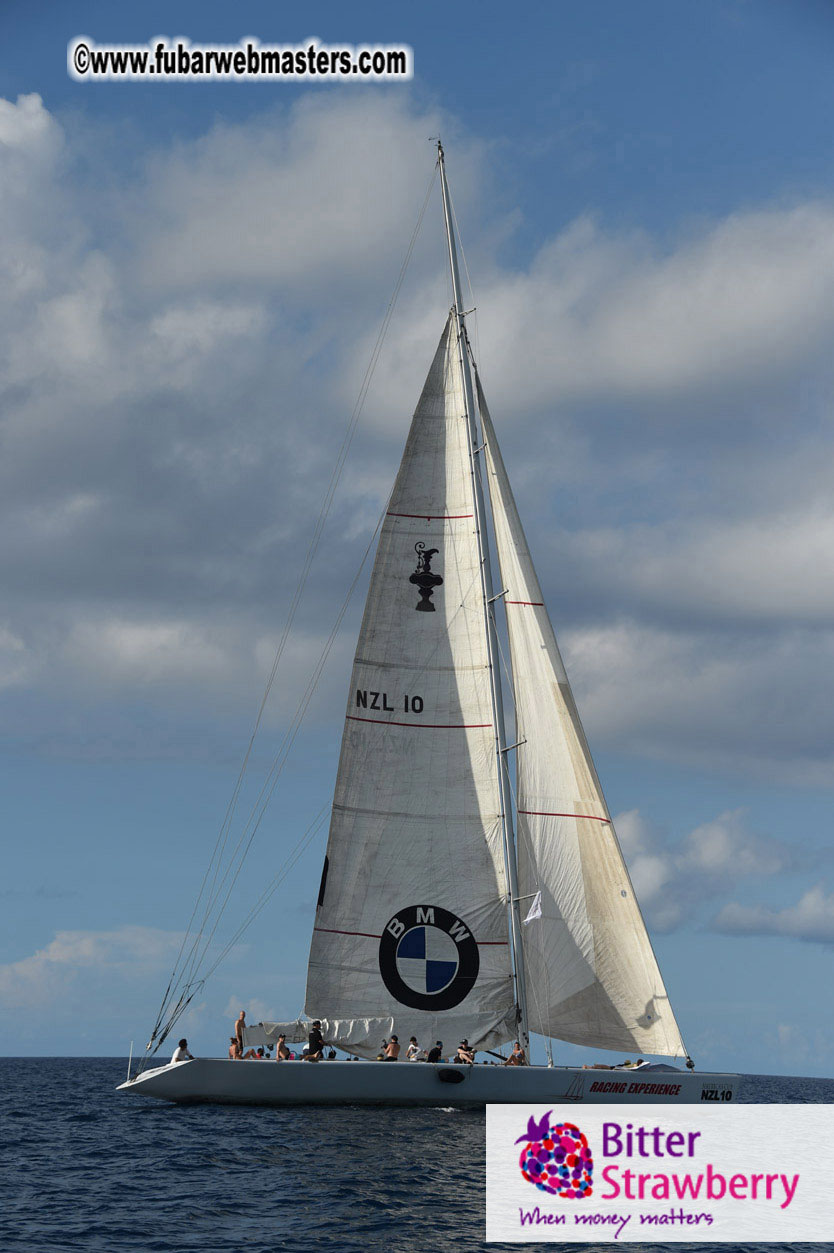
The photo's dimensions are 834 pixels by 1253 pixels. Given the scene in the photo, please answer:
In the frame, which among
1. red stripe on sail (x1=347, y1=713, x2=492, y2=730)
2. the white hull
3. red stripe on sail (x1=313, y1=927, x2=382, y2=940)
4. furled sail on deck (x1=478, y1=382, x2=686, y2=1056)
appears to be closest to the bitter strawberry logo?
the white hull

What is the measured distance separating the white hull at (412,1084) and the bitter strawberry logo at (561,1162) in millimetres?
4657

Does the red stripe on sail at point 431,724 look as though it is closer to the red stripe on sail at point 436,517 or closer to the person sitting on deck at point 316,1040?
the red stripe on sail at point 436,517

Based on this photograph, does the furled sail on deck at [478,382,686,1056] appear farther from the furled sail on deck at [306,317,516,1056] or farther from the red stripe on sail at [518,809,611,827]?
the furled sail on deck at [306,317,516,1056]

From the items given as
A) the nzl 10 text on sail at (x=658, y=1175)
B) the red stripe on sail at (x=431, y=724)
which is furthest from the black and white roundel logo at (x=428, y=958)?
the nzl 10 text on sail at (x=658, y=1175)

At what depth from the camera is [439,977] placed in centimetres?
2702

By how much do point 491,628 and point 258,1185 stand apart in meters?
13.1

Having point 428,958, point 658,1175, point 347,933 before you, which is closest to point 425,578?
point 347,933

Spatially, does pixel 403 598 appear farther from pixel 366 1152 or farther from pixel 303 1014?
pixel 366 1152

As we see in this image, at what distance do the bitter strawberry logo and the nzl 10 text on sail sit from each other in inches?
11.5

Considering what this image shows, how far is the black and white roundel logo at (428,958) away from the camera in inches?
1062

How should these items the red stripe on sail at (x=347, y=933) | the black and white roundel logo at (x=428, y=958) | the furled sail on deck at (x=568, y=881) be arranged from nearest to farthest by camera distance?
1. the furled sail on deck at (x=568, y=881)
2. the black and white roundel logo at (x=428, y=958)
3. the red stripe on sail at (x=347, y=933)

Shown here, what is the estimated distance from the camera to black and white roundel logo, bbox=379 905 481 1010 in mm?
26969

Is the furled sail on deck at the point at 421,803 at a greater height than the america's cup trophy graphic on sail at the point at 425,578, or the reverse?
the america's cup trophy graphic on sail at the point at 425,578

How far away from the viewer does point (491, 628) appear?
2862 centimetres
